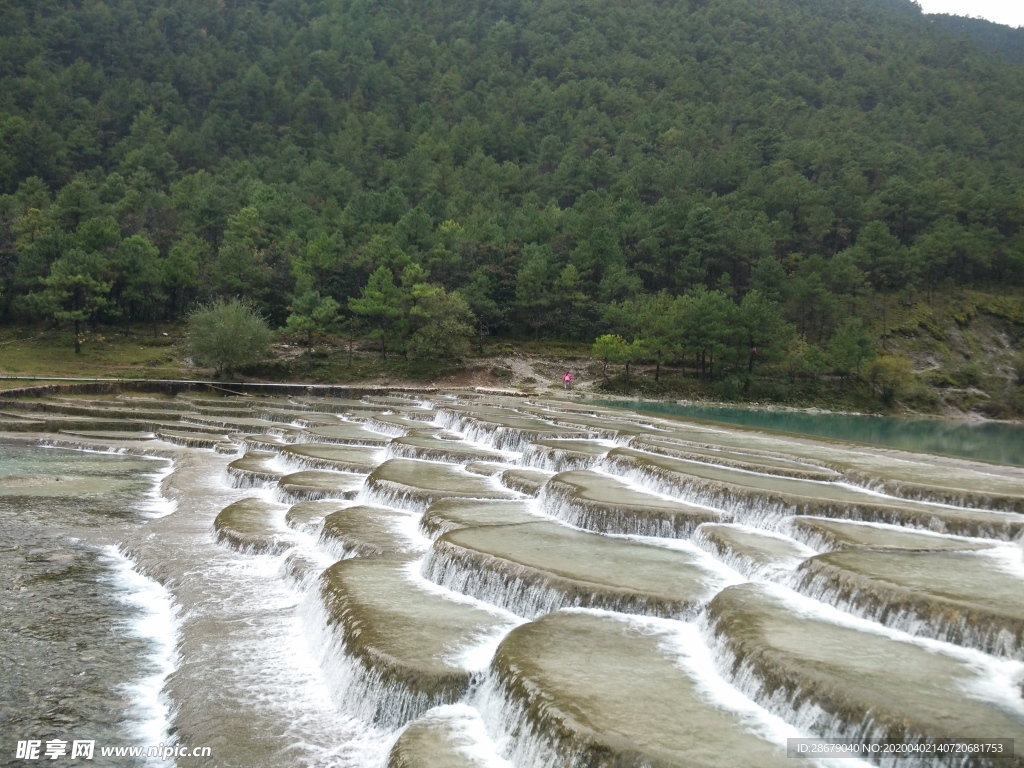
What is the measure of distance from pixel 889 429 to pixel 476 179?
87.4 metres

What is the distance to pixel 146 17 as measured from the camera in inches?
7052

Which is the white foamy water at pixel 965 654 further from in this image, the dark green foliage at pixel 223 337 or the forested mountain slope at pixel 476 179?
the forested mountain slope at pixel 476 179

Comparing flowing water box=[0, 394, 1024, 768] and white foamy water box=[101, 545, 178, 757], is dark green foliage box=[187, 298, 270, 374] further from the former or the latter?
white foamy water box=[101, 545, 178, 757]

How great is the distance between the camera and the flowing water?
11562mm

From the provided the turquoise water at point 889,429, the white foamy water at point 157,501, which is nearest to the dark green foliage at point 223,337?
the turquoise water at point 889,429

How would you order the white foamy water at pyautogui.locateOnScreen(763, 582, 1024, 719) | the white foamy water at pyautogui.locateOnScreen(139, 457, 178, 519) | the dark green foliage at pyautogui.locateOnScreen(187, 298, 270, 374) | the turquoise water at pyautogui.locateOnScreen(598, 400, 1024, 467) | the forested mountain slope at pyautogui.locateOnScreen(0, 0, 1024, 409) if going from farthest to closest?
the forested mountain slope at pyautogui.locateOnScreen(0, 0, 1024, 409) < the dark green foliage at pyautogui.locateOnScreen(187, 298, 270, 374) < the turquoise water at pyautogui.locateOnScreen(598, 400, 1024, 467) < the white foamy water at pyautogui.locateOnScreen(139, 457, 178, 519) < the white foamy water at pyautogui.locateOnScreen(763, 582, 1024, 719)

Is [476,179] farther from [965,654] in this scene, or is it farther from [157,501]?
[965,654]

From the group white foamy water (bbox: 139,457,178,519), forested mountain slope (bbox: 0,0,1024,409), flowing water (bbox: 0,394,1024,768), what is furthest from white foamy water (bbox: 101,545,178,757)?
forested mountain slope (bbox: 0,0,1024,409)

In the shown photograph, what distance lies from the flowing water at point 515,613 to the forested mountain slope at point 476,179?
55120mm

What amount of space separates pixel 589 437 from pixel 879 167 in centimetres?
12127

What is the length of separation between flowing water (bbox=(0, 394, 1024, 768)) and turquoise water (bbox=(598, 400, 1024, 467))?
20971 mm

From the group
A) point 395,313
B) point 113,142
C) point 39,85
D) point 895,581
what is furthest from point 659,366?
point 39,85

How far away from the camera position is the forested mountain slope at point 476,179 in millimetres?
88562

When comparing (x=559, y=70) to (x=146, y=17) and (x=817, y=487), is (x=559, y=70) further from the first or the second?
(x=817, y=487)
